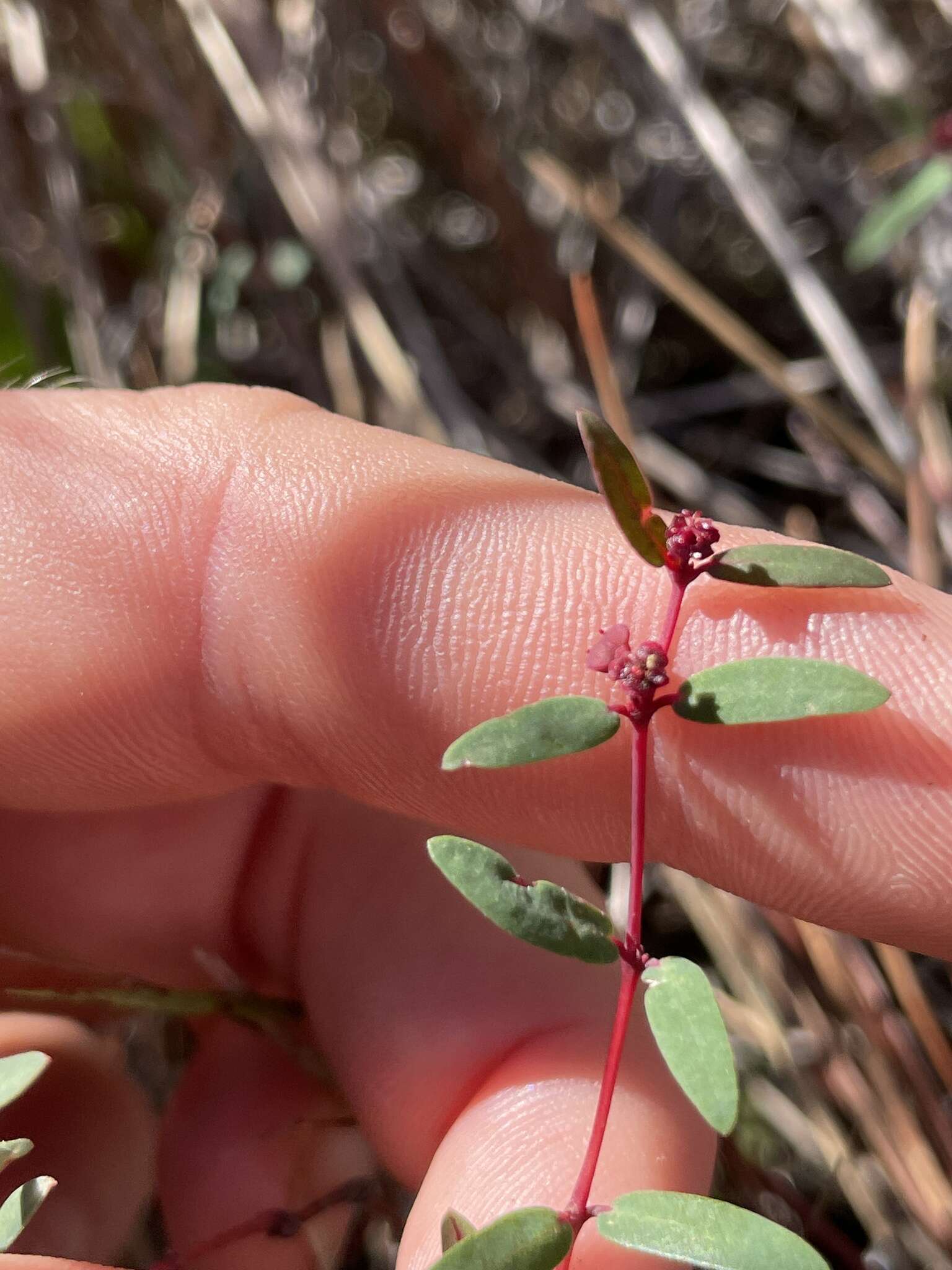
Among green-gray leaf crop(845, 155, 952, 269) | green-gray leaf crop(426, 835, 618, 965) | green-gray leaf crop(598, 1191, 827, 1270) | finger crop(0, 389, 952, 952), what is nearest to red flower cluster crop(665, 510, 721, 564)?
finger crop(0, 389, 952, 952)

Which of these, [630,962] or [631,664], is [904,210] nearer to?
[631,664]

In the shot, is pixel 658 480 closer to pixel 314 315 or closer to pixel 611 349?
pixel 611 349

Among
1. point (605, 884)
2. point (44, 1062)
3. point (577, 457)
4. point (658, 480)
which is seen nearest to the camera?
point (44, 1062)

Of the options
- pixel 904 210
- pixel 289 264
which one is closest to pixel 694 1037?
pixel 904 210

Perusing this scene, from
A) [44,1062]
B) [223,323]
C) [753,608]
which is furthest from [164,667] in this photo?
[223,323]

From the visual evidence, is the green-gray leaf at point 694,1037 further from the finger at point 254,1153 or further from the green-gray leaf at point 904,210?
the green-gray leaf at point 904,210
